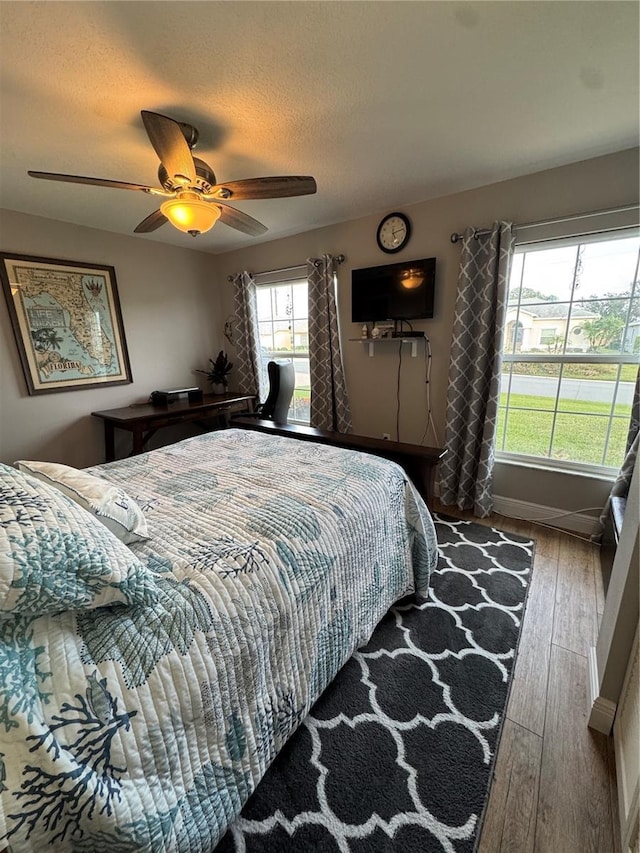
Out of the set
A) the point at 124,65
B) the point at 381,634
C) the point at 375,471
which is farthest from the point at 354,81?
the point at 381,634

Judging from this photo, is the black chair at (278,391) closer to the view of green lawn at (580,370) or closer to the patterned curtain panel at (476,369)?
the patterned curtain panel at (476,369)

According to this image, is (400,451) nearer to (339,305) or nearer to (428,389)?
(428,389)

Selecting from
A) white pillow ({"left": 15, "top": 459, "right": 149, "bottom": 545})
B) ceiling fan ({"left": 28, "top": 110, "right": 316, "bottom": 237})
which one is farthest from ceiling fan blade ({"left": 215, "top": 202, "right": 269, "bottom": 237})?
white pillow ({"left": 15, "top": 459, "right": 149, "bottom": 545})

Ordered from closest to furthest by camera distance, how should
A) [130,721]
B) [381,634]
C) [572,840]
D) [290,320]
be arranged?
1. [130,721]
2. [572,840]
3. [381,634]
4. [290,320]

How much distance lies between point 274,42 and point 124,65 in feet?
1.98

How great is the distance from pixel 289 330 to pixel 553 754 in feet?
11.9

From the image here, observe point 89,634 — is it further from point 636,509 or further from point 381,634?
point 636,509

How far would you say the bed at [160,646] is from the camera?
0.62 metres

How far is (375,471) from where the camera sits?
1.71 m

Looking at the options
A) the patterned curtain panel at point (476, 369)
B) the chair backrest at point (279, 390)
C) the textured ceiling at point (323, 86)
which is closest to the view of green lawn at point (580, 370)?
the patterned curtain panel at point (476, 369)

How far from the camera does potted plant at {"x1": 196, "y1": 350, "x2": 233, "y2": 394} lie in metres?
4.09

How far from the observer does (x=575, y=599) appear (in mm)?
1829

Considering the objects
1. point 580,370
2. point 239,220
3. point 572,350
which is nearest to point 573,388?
point 580,370

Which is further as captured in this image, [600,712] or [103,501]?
[600,712]
